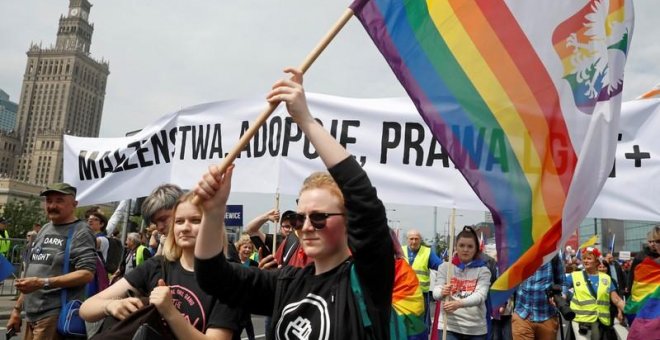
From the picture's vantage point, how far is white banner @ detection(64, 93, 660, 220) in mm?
5207

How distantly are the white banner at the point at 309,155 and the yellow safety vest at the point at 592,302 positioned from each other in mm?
3498

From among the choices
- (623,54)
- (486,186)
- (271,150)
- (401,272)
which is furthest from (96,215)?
(623,54)

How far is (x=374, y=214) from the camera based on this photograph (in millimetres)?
1970

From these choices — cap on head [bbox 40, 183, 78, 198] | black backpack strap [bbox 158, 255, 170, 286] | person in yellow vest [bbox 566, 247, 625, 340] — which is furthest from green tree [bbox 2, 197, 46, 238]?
black backpack strap [bbox 158, 255, 170, 286]

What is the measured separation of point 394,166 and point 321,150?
3.47 metres

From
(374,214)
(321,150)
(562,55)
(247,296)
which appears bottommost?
(247,296)

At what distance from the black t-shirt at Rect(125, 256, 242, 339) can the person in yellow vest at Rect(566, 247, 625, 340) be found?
692cm

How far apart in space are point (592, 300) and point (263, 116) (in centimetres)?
749

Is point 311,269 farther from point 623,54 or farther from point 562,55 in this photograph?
point 623,54

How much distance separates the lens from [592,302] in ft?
A: 26.9

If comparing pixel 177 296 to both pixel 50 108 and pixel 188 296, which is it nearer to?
pixel 188 296

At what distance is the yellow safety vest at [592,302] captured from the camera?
8.13m

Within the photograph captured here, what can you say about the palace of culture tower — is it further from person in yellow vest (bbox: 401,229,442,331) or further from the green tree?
person in yellow vest (bbox: 401,229,442,331)

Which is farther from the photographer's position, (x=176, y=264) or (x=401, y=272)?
(x=401, y=272)
